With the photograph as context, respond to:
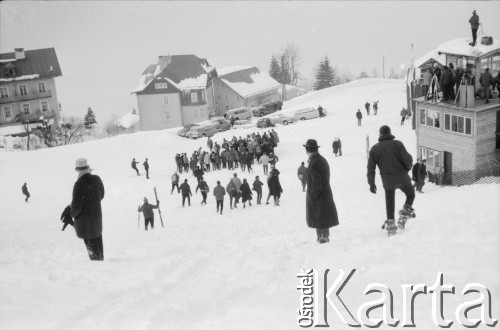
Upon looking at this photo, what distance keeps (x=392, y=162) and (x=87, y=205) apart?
5015 millimetres

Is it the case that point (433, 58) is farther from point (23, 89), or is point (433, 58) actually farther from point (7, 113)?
point (7, 113)

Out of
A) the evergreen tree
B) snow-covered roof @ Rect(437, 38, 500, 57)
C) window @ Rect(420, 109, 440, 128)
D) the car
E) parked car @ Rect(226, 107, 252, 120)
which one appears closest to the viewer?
window @ Rect(420, 109, 440, 128)

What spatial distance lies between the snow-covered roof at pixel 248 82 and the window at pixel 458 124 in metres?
47.7

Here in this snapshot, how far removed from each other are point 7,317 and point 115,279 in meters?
1.75

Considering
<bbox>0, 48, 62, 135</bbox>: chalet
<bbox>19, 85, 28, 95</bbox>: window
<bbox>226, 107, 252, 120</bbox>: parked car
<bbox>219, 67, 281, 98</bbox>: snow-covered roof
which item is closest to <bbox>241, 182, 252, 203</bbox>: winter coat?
<bbox>226, 107, 252, 120</bbox>: parked car

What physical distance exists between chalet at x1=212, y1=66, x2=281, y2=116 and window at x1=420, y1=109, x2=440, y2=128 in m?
45.4

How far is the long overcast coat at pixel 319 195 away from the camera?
7773 mm

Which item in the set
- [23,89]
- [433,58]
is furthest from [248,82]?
[433,58]

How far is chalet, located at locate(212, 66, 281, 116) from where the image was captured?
70750 mm

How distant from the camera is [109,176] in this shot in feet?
108

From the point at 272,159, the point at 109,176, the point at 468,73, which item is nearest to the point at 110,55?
the point at 109,176

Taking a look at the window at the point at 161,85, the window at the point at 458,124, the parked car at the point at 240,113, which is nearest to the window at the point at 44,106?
the window at the point at 161,85

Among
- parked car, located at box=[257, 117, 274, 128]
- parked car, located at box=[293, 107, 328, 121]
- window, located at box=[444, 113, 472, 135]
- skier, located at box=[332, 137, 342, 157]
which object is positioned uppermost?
window, located at box=[444, 113, 472, 135]

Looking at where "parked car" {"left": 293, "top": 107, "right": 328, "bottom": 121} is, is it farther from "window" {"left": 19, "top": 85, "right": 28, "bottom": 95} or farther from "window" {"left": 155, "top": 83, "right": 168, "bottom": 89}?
"window" {"left": 19, "top": 85, "right": 28, "bottom": 95}
